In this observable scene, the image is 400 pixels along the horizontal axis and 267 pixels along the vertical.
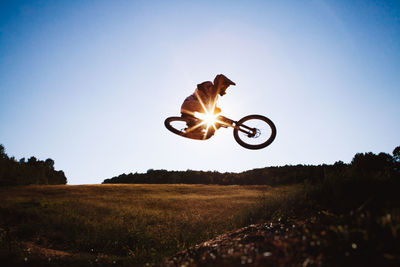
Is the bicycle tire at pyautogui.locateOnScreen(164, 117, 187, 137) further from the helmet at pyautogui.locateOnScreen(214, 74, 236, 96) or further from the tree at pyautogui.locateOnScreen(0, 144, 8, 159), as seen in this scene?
the tree at pyautogui.locateOnScreen(0, 144, 8, 159)

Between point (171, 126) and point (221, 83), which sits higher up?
point (221, 83)

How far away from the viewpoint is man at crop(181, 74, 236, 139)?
7414mm

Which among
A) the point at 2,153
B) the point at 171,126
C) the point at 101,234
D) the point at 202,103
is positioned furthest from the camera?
the point at 2,153

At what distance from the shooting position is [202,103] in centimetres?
743

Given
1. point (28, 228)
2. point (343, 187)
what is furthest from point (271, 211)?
point (28, 228)

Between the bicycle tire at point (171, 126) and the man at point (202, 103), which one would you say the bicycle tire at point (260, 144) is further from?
the bicycle tire at point (171, 126)

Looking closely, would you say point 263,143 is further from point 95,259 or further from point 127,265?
point 95,259

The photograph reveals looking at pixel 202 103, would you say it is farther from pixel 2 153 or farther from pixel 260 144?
pixel 2 153

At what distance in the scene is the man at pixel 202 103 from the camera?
24.3 feet

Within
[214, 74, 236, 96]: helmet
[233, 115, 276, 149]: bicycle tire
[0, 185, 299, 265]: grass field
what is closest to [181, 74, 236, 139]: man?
[214, 74, 236, 96]: helmet

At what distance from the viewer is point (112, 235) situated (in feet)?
Result: 32.9

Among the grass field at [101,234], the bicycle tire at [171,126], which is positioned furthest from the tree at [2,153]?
the bicycle tire at [171,126]

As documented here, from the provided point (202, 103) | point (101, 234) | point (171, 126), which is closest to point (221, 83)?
point (202, 103)

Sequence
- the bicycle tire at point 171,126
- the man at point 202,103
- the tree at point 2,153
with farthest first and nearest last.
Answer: the tree at point 2,153, the bicycle tire at point 171,126, the man at point 202,103
